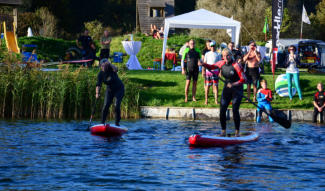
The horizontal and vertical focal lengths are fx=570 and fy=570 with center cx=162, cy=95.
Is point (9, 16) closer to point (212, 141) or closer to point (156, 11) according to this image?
point (156, 11)

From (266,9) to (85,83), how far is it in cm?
3324

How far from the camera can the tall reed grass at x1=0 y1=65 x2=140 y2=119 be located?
1838 cm

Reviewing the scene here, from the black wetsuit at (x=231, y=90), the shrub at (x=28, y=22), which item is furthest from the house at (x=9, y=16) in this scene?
the black wetsuit at (x=231, y=90)

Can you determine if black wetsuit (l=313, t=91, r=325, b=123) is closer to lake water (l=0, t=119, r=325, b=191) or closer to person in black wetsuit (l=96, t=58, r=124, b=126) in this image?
lake water (l=0, t=119, r=325, b=191)

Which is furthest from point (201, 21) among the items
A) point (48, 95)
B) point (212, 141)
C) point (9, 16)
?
point (212, 141)

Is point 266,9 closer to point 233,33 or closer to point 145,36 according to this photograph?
point 145,36

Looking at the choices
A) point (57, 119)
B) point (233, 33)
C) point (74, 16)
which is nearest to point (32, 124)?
point (57, 119)

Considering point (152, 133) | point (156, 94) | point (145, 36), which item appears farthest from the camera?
point (145, 36)

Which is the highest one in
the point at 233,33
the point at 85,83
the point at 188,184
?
the point at 233,33

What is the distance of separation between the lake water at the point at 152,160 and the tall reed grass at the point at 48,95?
6.32 feet

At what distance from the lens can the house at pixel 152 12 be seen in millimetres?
51469

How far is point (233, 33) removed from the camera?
28.2m

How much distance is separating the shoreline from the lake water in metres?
2.34

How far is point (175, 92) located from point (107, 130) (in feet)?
22.3
